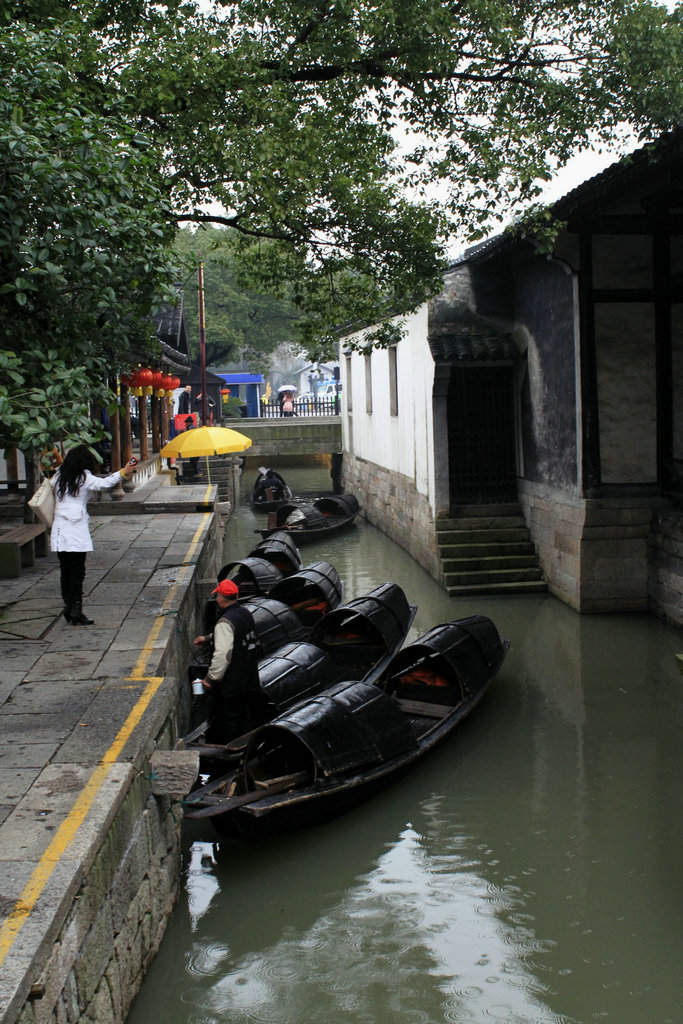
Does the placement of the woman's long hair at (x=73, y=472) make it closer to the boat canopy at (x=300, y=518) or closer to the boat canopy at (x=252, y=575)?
the boat canopy at (x=252, y=575)

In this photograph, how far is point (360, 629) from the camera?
11.0 meters

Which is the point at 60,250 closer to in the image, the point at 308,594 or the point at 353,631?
the point at 353,631

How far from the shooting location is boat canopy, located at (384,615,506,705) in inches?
368

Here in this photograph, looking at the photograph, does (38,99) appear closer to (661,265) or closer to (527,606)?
(661,265)

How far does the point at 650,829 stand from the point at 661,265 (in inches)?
319

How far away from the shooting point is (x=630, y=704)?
398 inches

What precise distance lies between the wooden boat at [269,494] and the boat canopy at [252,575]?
11351mm

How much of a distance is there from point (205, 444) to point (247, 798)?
12.3 metres

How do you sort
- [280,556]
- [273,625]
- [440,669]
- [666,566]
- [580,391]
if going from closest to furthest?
[440,669] < [273,625] < [666,566] < [580,391] < [280,556]

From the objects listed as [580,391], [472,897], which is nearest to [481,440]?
[580,391]

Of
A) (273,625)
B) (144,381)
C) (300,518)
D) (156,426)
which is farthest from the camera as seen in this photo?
(156,426)

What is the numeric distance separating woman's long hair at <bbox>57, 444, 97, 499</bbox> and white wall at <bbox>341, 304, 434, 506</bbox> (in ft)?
23.9

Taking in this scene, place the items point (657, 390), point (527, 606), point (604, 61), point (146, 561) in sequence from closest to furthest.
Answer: point (604, 61), point (146, 561), point (657, 390), point (527, 606)

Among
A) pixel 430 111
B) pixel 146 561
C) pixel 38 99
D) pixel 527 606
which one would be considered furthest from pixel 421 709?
pixel 430 111
